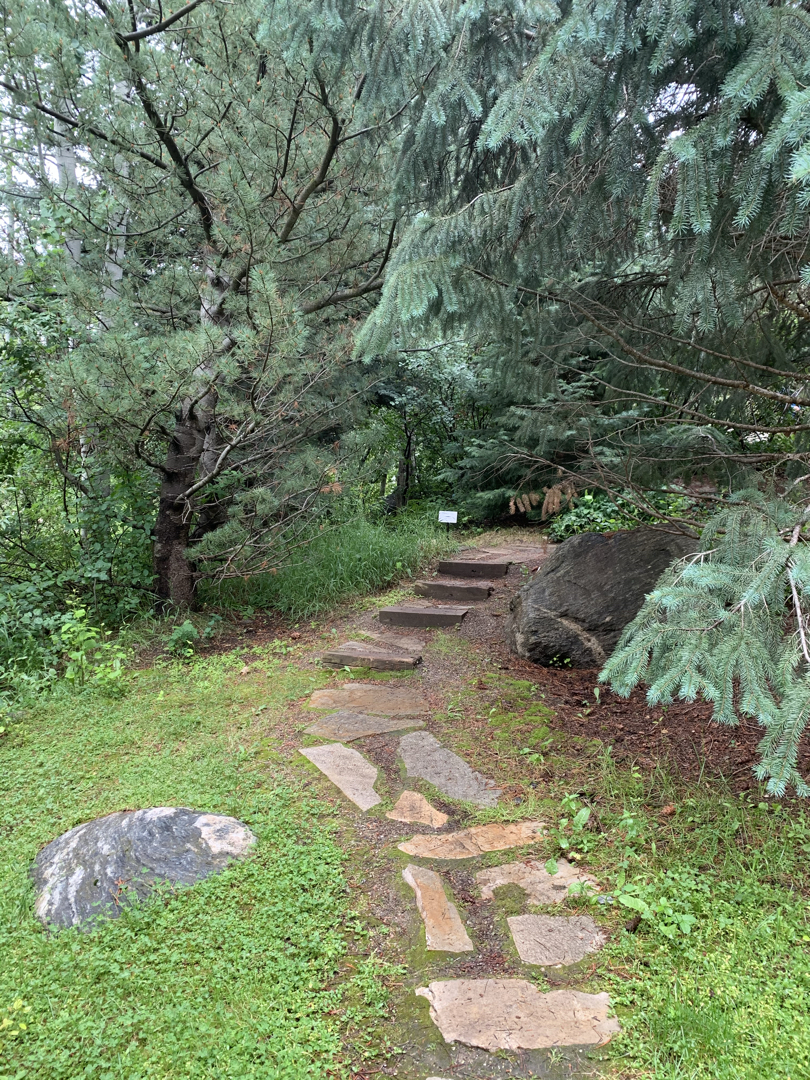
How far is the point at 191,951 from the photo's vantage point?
6.37ft

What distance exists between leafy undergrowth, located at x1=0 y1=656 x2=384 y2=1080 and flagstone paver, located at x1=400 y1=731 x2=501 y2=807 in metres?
0.53

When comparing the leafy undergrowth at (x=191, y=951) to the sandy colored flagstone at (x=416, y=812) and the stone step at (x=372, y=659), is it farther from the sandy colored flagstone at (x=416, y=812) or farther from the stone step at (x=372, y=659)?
the stone step at (x=372, y=659)

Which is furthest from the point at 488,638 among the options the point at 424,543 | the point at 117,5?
the point at 117,5

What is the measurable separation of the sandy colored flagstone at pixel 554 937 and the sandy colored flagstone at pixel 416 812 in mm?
595

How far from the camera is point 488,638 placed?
187 inches

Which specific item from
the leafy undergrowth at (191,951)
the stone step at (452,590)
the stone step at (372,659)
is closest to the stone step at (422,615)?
the stone step at (452,590)

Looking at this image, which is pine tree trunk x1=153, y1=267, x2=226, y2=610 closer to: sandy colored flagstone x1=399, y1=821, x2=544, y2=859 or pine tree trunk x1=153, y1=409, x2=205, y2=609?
pine tree trunk x1=153, y1=409, x2=205, y2=609

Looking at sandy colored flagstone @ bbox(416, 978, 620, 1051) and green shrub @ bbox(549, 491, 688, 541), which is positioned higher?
green shrub @ bbox(549, 491, 688, 541)

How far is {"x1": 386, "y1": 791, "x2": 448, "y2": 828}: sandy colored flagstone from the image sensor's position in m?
2.64

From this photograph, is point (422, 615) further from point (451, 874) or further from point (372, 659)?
point (451, 874)

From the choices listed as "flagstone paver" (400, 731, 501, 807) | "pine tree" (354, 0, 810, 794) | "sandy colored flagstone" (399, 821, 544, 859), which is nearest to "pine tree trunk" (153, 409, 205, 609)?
"pine tree" (354, 0, 810, 794)

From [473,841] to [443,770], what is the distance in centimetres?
54

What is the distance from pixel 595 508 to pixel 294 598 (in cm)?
343

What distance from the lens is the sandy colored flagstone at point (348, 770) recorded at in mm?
2820
